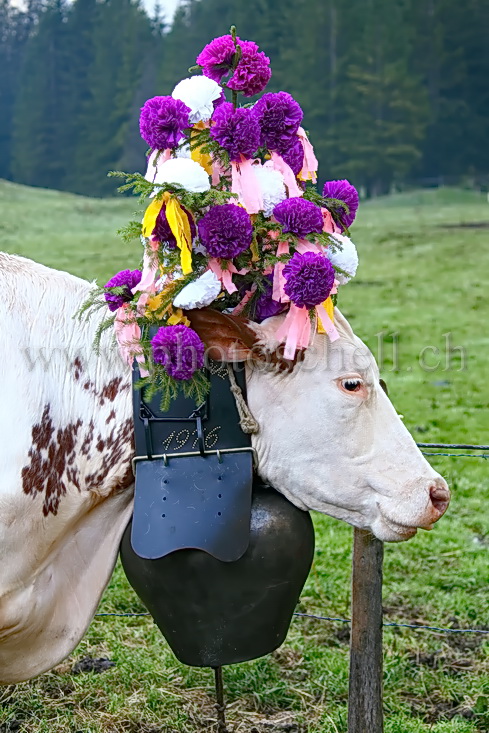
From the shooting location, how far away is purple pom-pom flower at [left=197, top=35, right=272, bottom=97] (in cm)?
272

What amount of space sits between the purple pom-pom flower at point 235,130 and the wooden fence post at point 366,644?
1571 millimetres

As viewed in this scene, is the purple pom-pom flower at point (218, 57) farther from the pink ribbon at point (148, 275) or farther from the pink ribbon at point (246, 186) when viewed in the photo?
the pink ribbon at point (148, 275)

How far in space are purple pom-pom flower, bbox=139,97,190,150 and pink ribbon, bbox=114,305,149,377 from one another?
1.62ft

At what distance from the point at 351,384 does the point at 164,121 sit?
0.92m

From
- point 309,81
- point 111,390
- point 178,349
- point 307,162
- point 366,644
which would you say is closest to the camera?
point 178,349

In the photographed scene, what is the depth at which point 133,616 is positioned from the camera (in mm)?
4887

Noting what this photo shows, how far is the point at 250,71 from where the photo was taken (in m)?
2.72

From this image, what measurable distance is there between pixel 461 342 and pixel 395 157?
1165 inches

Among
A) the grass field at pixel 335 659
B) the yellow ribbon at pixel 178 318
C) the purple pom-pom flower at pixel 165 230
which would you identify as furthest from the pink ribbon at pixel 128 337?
the grass field at pixel 335 659

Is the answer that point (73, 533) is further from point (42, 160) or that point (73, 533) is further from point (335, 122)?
point (42, 160)

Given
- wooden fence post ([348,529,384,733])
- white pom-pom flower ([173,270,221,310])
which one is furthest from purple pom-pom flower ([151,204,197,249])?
wooden fence post ([348,529,384,733])

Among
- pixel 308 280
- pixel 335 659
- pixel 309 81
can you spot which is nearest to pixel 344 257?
pixel 308 280

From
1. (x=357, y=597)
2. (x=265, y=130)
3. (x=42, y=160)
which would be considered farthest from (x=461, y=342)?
(x=42, y=160)

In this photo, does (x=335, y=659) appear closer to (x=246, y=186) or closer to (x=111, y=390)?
(x=111, y=390)
